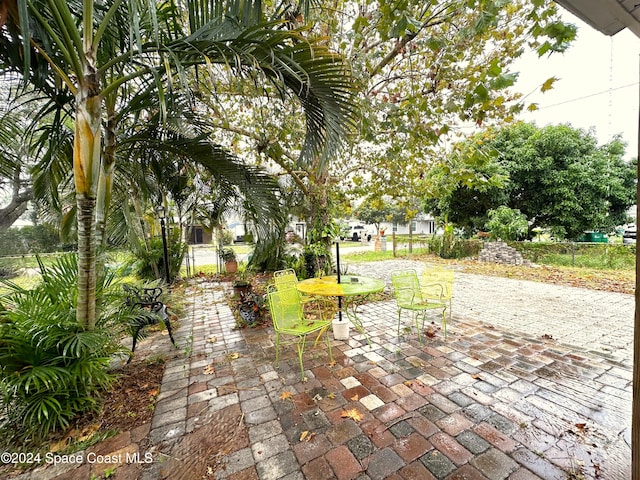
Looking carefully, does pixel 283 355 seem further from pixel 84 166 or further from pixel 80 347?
pixel 84 166

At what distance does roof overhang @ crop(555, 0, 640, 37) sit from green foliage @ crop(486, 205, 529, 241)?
1040 centimetres

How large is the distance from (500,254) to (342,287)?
9.42 metres

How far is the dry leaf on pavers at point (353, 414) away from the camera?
2.10 m

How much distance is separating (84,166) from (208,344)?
2.54 meters

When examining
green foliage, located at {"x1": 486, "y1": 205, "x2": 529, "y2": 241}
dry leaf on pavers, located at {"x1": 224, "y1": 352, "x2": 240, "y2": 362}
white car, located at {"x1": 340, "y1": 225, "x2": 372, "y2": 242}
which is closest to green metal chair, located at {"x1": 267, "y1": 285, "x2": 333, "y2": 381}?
dry leaf on pavers, located at {"x1": 224, "y1": 352, "x2": 240, "y2": 362}

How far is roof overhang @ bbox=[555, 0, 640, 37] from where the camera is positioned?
1253 millimetres

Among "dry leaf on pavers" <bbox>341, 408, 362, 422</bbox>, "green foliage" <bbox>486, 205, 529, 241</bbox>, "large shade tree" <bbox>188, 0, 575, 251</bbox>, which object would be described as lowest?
"dry leaf on pavers" <bbox>341, 408, 362, 422</bbox>

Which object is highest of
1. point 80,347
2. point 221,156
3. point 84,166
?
point 221,156

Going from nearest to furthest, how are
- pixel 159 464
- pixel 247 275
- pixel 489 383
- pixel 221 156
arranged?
1. pixel 159 464
2. pixel 489 383
3. pixel 221 156
4. pixel 247 275

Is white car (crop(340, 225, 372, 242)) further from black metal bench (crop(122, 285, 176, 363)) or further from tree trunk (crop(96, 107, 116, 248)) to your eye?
tree trunk (crop(96, 107, 116, 248))

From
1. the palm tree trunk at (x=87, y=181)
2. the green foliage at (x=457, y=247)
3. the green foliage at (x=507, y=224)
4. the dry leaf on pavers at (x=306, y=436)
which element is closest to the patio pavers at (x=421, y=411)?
Answer: the dry leaf on pavers at (x=306, y=436)

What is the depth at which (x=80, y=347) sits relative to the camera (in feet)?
6.66

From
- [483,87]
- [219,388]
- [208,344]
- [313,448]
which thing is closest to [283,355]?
[219,388]

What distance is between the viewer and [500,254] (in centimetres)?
1018
